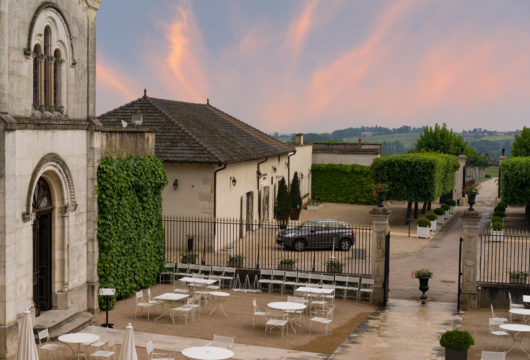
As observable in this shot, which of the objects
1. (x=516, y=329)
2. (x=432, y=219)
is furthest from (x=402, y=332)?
(x=432, y=219)

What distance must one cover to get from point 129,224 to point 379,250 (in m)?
8.17

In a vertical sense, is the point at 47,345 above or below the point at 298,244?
below

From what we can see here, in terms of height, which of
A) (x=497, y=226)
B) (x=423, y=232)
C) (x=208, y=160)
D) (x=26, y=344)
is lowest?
(x=423, y=232)

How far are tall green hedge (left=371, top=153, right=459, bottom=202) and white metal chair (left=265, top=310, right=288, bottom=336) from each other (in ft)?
83.6

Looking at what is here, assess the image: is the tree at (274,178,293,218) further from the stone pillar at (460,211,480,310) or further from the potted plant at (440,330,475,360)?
the potted plant at (440,330,475,360)

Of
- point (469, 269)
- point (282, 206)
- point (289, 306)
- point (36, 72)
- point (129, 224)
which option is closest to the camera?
point (36, 72)

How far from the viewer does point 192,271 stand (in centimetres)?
2355

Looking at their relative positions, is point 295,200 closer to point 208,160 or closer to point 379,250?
point 208,160

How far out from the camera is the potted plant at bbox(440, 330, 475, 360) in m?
14.2

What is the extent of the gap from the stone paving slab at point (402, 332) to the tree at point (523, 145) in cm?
4709

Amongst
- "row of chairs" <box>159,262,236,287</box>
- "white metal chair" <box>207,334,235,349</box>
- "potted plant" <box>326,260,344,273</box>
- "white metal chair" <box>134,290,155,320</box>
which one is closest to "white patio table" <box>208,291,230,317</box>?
"row of chairs" <box>159,262,236,287</box>

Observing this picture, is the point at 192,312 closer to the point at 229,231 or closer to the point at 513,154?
the point at 229,231

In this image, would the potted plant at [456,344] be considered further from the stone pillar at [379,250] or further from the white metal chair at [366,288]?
the white metal chair at [366,288]

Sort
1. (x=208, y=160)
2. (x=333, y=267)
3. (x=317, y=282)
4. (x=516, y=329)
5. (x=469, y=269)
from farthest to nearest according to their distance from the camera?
(x=208, y=160) → (x=333, y=267) → (x=317, y=282) → (x=469, y=269) → (x=516, y=329)
